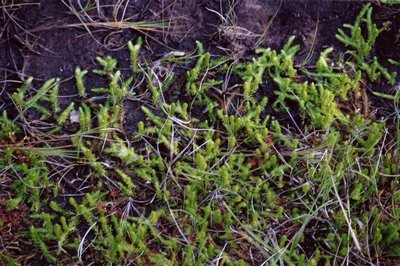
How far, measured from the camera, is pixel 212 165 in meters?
2.64

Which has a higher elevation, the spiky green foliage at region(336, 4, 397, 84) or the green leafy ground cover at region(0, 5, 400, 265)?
the spiky green foliage at region(336, 4, 397, 84)

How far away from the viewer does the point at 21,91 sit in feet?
8.75

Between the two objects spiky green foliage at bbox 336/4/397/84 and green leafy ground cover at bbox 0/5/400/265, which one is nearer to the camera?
green leafy ground cover at bbox 0/5/400/265

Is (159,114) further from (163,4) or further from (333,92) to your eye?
(333,92)

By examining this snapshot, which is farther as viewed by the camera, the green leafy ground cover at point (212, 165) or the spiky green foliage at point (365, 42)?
the spiky green foliage at point (365, 42)

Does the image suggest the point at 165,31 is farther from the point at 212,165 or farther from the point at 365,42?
the point at 365,42

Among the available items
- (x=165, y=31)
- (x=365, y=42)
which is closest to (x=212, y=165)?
(x=165, y=31)

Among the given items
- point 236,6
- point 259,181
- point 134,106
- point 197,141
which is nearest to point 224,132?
point 197,141

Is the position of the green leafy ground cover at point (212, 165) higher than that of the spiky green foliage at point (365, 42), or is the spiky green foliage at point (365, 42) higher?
the spiky green foliage at point (365, 42)

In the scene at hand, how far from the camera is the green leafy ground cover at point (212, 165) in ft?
8.13

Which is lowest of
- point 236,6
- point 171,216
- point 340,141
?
point 171,216

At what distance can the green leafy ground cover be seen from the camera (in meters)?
2.48

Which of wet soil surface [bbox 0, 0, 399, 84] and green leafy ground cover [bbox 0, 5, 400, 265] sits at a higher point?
wet soil surface [bbox 0, 0, 399, 84]

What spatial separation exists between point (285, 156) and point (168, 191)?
65cm
